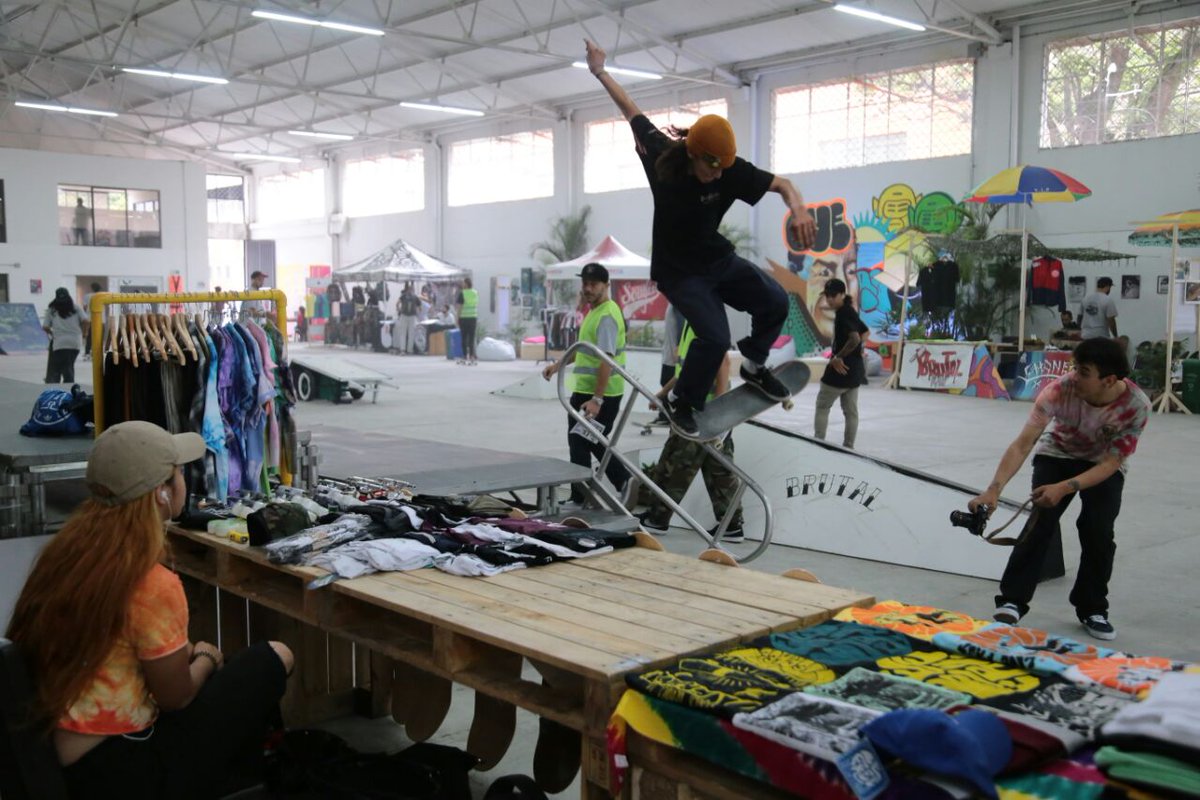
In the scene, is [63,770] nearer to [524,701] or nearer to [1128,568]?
[524,701]

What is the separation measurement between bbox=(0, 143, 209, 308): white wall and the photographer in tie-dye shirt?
Result: 1200 inches

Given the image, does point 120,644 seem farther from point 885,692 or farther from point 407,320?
point 407,320

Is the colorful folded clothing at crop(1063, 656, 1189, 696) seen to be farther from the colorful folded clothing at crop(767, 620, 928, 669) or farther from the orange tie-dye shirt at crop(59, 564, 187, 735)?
the orange tie-dye shirt at crop(59, 564, 187, 735)

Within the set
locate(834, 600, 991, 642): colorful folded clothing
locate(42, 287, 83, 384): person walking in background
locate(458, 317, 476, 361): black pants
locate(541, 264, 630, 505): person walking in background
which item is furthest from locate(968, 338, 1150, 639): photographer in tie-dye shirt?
locate(458, 317, 476, 361): black pants

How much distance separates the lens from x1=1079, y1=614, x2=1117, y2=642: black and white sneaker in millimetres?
4867

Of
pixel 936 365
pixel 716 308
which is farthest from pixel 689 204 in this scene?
pixel 936 365

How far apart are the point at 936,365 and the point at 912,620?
49.3ft

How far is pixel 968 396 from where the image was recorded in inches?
649

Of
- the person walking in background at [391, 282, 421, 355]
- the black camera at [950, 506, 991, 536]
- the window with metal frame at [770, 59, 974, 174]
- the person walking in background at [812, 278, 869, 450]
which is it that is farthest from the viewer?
the person walking in background at [391, 282, 421, 355]

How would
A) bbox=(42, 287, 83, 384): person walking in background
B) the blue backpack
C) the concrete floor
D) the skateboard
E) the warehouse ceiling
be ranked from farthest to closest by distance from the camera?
the warehouse ceiling → bbox=(42, 287, 83, 384): person walking in background → the blue backpack → the concrete floor → the skateboard

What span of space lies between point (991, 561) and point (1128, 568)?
94cm

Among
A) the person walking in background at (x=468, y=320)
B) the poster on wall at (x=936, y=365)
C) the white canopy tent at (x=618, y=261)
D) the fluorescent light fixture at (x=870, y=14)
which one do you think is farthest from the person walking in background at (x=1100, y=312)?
the person walking in background at (x=468, y=320)

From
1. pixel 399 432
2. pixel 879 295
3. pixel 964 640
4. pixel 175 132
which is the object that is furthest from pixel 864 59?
pixel 175 132

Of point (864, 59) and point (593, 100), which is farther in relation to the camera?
point (593, 100)
